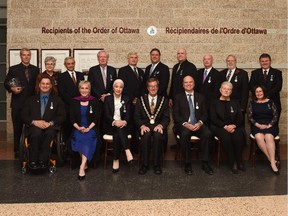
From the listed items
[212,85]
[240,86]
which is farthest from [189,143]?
[240,86]

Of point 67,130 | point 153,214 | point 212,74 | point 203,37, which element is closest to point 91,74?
point 67,130

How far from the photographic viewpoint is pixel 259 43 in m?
6.19

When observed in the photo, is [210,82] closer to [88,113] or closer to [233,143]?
[233,143]

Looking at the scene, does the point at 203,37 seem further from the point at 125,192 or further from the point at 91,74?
the point at 125,192

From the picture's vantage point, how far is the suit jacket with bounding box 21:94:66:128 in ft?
14.7

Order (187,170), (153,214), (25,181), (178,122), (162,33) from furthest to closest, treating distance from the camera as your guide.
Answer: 1. (162,33)
2. (178,122)
3. (187,170)
4. (25,181)
5. (153,214)

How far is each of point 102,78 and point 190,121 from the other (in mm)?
1460

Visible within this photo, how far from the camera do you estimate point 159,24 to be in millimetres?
6086

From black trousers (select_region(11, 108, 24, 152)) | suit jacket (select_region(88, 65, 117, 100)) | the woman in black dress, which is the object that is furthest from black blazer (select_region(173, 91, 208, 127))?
black trousers (select_region(11, 108, 24, 152))

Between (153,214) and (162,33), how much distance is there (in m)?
3.81

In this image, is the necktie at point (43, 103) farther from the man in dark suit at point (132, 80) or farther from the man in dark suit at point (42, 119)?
the man in dark suit at point (132, 80)

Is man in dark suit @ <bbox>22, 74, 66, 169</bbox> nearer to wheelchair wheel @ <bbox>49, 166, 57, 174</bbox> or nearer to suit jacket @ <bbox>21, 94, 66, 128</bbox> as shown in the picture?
suit jacket @ <bbox>21, 94, 66, 128</bbox>

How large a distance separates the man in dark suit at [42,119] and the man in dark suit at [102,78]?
631 millimetres

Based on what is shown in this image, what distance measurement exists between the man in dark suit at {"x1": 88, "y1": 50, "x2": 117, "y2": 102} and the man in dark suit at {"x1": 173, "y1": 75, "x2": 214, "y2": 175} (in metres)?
1.05
